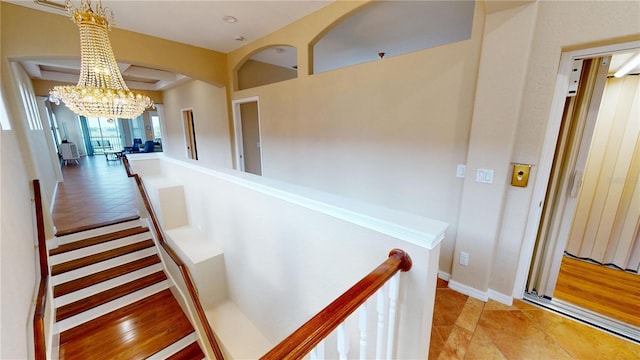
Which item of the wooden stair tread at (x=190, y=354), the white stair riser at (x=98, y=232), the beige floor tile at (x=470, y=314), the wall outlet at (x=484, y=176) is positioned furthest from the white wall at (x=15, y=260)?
the wall outlet at (x=484, y=176)

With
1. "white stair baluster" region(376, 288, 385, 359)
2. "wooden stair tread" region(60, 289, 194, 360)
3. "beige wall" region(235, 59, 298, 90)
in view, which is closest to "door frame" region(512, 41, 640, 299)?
"white stair baluster" region(376, 288, 385, 359)

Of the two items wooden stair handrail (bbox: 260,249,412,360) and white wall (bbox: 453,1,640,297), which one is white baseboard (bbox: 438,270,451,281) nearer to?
white wall (bbox: 453,1,640,297)

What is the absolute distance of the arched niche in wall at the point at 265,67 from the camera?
4488 millimetres

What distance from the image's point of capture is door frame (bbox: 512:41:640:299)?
1537 mm

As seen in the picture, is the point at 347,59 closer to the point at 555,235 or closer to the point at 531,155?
the point at 531,155

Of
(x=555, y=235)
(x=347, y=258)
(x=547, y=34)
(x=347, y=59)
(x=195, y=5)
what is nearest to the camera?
(x=347, y=258)

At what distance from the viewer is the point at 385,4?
2594 millimetres

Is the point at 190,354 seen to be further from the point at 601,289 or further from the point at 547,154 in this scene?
the point at 601,289

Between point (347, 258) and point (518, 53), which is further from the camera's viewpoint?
point (518, 53)

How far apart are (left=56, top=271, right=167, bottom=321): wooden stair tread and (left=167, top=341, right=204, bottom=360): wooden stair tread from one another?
3.61 ft

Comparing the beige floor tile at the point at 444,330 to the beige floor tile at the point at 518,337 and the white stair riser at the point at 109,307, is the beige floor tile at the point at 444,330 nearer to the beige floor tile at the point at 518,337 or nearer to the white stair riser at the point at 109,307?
the beige floor tile at the point at 518,337

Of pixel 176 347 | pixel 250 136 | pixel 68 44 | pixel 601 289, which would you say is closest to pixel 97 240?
pixel 176 347

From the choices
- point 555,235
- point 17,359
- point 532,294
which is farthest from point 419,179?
point 17,359

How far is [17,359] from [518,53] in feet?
12.4
